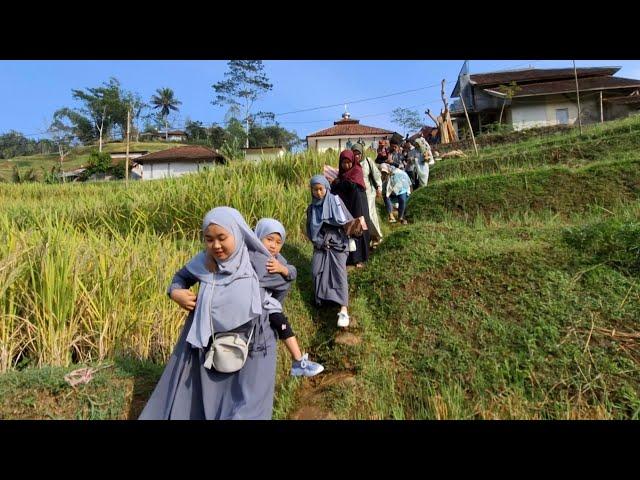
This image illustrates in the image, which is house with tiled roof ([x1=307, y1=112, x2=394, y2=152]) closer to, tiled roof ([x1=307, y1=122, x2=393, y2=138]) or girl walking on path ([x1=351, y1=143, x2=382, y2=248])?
tiled roof ([x1=307, y1=122, x2=393, y2=138])

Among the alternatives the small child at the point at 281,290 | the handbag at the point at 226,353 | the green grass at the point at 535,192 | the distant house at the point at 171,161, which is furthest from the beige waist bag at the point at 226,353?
the distant house at the point at 171,161

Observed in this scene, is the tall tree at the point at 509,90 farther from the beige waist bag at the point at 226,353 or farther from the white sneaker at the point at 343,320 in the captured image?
the beige waist bag at the point at 226,353

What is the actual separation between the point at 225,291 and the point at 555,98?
23.6 meters

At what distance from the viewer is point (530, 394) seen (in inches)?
111

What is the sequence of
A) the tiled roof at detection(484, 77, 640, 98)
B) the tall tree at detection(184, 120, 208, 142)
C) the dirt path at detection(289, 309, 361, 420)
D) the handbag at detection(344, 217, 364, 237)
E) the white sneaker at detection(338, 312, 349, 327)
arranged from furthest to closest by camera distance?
the tall tree at detection(184, 120, 208, 142), the tiled roof at detection(484, 77, 640, 98), the handbag at detection(344, 217, 364, 237), the white sneaker at detection(338, 312, 349, 327), the dirt path at detection(289, 309, 361, 420)

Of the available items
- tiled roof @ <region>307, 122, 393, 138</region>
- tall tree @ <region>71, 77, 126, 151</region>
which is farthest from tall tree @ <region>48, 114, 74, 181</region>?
tiled roof @ <region>307, 122, 393, 138</region>

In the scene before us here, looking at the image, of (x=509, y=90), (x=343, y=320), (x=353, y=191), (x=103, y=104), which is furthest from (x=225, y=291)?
(x=103, y=104)

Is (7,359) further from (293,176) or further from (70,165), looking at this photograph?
(70,165)

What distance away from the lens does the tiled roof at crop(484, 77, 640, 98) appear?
Result: 1981cm

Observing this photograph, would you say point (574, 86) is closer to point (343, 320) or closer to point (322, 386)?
point (343, 320)

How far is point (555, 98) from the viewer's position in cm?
2084

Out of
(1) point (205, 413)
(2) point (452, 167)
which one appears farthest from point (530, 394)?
(2) point (452, 167)

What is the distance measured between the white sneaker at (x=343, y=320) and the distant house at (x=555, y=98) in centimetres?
1920

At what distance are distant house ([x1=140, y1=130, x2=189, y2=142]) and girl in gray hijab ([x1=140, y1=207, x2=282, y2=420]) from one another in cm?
6326
